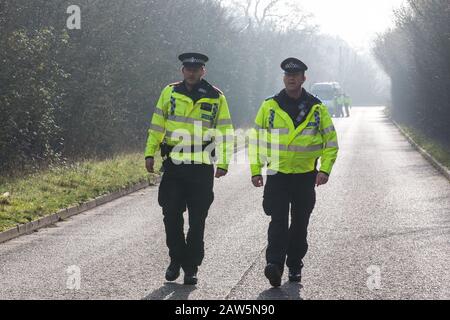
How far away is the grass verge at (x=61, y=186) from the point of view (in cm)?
1241

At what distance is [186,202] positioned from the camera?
8.10m

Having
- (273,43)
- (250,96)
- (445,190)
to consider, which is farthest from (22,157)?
(273,43)

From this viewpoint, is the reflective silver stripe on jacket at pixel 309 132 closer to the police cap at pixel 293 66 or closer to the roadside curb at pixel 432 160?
the police cap at pixel 293 66

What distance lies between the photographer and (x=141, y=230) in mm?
11664

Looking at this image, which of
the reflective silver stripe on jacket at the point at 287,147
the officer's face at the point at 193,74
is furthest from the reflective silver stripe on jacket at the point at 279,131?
the officer's face at the point at 193,74

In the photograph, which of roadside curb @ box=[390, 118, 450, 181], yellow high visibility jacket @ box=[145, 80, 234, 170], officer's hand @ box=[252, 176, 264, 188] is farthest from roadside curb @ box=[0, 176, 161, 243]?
roadside curb @ box=[390, 118, 450, 181]

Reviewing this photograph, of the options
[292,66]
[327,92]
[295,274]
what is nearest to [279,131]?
[292,66]

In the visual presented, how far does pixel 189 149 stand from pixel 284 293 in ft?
4.87

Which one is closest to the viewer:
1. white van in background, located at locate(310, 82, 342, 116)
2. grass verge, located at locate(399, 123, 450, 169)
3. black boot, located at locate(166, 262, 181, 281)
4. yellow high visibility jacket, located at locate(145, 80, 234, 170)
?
yellow high visibility jacket, located at locate(145, 80, 234, 170)

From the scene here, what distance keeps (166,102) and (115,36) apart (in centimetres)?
1548

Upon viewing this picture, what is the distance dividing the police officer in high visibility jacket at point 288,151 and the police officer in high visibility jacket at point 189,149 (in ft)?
1.18

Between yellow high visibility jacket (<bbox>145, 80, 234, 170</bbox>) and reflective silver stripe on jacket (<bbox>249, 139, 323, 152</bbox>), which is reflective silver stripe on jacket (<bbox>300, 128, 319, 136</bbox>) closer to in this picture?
reflective silver stripe on jacket (<bbox>249, 139, 323, 152</bbox>)

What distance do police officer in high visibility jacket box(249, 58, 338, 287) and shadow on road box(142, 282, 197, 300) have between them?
2.31ft

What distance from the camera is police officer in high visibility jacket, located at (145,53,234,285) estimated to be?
7.88m
